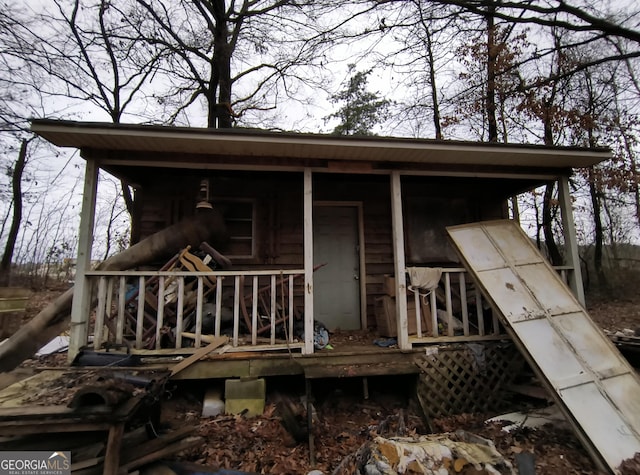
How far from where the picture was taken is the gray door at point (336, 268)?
18.4 ft

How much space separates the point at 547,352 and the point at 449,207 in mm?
3199

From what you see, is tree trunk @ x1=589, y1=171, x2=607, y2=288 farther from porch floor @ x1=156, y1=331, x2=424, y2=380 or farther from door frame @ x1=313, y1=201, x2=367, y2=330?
porch floor @ x1=156, y1=331, x2=424, y2=380

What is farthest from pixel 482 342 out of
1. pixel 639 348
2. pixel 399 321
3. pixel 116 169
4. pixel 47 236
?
pixel 47 236

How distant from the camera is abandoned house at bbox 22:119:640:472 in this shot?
3768mm

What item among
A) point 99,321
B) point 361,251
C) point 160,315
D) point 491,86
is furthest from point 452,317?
point 491,86

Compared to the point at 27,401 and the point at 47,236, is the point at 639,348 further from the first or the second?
the point at 47,236

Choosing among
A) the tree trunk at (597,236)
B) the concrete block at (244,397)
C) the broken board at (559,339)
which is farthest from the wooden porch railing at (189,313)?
the tree trunk at (597,236)

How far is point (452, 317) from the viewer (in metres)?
4.35

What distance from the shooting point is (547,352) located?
133 inches

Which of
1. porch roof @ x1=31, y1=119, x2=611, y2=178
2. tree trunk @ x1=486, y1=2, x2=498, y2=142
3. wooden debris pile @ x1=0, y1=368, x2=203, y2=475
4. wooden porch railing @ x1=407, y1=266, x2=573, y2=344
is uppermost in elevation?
tree trunk @ x1=486, y1=2, x2=498, y2=142

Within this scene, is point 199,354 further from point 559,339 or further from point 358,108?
point 358,108

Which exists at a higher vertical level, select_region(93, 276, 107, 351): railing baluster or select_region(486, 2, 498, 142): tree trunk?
select_region(486, 2, 498, 142): tree trunk

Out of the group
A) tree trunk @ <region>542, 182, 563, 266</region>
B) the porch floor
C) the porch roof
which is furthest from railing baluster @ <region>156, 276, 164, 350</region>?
Answer: tree trunk @ <region>542, 182, 563, 266</region>

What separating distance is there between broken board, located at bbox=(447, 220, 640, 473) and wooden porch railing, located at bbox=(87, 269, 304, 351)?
96.6 inches
